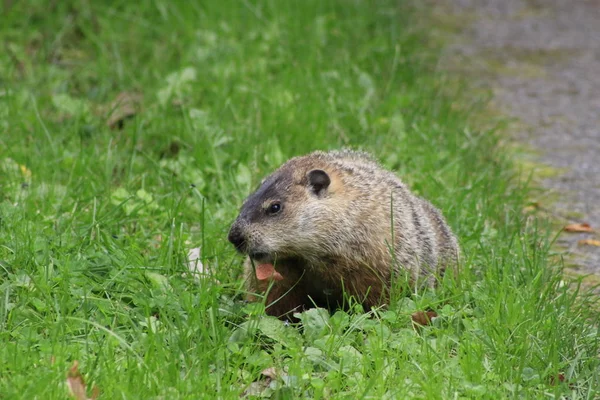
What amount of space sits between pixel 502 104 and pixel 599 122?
760 mm

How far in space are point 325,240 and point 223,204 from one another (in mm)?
1257

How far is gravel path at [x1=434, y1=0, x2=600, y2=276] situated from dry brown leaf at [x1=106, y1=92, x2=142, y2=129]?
270cm

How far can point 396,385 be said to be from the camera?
11.8 ft

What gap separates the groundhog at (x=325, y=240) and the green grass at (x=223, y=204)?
0.15 meters

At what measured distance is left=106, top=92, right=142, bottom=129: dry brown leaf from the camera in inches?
243

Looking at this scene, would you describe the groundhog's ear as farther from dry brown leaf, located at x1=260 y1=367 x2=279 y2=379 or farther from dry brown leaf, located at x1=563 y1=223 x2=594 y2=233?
dry brown leaf, located at x1=563 y1=223 x2=594 y2=233

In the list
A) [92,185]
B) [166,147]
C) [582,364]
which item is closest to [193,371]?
[582,364]


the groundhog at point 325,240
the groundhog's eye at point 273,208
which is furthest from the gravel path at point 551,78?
the groundhog's eye at point 273,208

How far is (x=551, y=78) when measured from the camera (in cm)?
842

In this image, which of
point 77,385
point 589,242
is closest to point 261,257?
point 77,385

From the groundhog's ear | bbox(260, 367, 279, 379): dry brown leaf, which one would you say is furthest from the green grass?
the groundhog's ear

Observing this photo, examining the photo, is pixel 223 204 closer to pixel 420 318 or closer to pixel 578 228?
pixel 420 318

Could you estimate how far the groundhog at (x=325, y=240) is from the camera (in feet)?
13.9

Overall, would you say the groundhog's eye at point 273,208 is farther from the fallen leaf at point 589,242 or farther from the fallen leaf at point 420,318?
the fallen leaf at point 589,242
